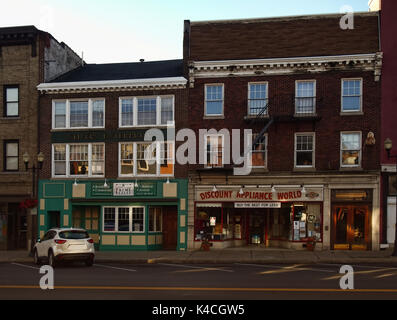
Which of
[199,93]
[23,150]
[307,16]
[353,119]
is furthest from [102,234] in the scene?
[307,16]

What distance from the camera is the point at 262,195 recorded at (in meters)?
25.4

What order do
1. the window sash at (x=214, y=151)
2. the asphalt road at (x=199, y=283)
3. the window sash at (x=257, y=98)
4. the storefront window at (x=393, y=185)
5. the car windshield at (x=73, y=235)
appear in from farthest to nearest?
the window sash at (x=214, y=151), the window sash at (x=257, y=98), the storefront window at (x=393, y=185), the car windshield at (x=73, y=235), the asphalt road at (x=199, y=283)

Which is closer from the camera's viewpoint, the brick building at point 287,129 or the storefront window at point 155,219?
the brick building at point 287,129

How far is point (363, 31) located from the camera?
2520 centimetres

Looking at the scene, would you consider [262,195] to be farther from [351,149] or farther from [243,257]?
[351,149]

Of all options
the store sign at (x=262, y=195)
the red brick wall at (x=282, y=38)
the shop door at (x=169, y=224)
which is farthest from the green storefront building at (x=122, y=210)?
the red brick wall at (x=282, y=38)

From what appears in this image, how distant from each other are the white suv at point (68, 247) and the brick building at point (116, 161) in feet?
22.8

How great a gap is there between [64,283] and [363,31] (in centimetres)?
2033

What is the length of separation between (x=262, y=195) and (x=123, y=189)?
7993 millimetres

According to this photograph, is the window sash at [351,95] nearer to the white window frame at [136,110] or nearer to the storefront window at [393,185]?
the storefront window at [393,185]

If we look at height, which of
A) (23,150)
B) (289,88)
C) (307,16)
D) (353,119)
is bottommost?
(23,150)

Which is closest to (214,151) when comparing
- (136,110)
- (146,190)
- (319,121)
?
(146,190)

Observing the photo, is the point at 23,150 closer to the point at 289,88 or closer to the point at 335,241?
the point at 289,88

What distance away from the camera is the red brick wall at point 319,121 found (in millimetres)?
24562
